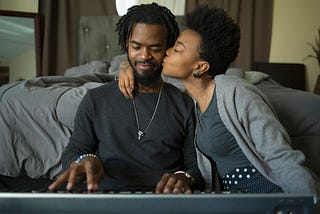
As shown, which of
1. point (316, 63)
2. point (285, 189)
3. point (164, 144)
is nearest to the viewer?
point (285, 189)

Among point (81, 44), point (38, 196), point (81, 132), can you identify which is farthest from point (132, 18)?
point (81, 44)

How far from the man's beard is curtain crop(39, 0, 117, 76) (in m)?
2.54

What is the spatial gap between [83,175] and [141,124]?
377mm

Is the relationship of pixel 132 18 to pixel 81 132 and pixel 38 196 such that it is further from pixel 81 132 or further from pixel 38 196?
pixel 38 196

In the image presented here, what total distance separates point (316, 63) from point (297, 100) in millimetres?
2803

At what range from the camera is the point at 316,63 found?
3732mm

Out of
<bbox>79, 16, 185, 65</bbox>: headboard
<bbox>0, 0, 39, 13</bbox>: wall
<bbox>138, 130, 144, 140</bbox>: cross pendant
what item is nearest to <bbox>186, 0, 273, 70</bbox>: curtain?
<bbox>79, 16, 185, 65</bbox>: headboard

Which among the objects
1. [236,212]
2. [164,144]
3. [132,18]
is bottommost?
[164,144]

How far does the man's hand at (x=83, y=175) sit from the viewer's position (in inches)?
24.2

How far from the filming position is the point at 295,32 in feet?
12.3

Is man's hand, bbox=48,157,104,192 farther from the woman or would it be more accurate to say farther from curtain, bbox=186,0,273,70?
curtain, bbox=186,0,273,70

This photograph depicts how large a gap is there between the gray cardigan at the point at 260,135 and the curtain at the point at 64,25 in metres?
2.84

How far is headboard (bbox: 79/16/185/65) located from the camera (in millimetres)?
3502

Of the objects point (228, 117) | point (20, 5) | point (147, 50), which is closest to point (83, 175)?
point (228, 117)
